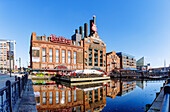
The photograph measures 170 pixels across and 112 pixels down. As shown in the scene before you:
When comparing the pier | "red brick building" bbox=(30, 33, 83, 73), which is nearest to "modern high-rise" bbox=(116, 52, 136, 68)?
"red brick building" bbox=(30, 33, 83, 73)

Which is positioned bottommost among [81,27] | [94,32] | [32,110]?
[32,110]

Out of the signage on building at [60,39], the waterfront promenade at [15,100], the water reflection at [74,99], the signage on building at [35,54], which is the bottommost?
the water reflection at [74,99]

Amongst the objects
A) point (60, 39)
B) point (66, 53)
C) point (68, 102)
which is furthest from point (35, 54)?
point (68, 102)

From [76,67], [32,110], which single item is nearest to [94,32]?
[76,67]

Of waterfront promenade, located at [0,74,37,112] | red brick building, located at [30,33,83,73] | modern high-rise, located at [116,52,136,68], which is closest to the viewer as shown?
waterfront promenade, located at [0,74,37,112]

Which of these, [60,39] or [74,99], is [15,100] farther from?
[60,39]

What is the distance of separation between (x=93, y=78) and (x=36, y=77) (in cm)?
2081

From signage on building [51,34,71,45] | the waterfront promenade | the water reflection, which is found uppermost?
signage on building [51,34,71,45]

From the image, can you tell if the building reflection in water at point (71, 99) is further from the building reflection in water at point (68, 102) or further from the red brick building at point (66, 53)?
the red brick building at point (66, 53)

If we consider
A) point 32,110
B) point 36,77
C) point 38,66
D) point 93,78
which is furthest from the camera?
point 38,66

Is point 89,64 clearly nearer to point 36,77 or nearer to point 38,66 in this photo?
point 38,66

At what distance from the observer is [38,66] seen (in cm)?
4581

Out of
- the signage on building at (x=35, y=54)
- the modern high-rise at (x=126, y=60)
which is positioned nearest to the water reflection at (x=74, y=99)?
the signage on building at (x=35, y=54)

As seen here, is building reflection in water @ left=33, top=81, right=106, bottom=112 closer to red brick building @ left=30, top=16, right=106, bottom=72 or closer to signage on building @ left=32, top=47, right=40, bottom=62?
signage on building @ left=32, top=47, right=40, bottom=62
